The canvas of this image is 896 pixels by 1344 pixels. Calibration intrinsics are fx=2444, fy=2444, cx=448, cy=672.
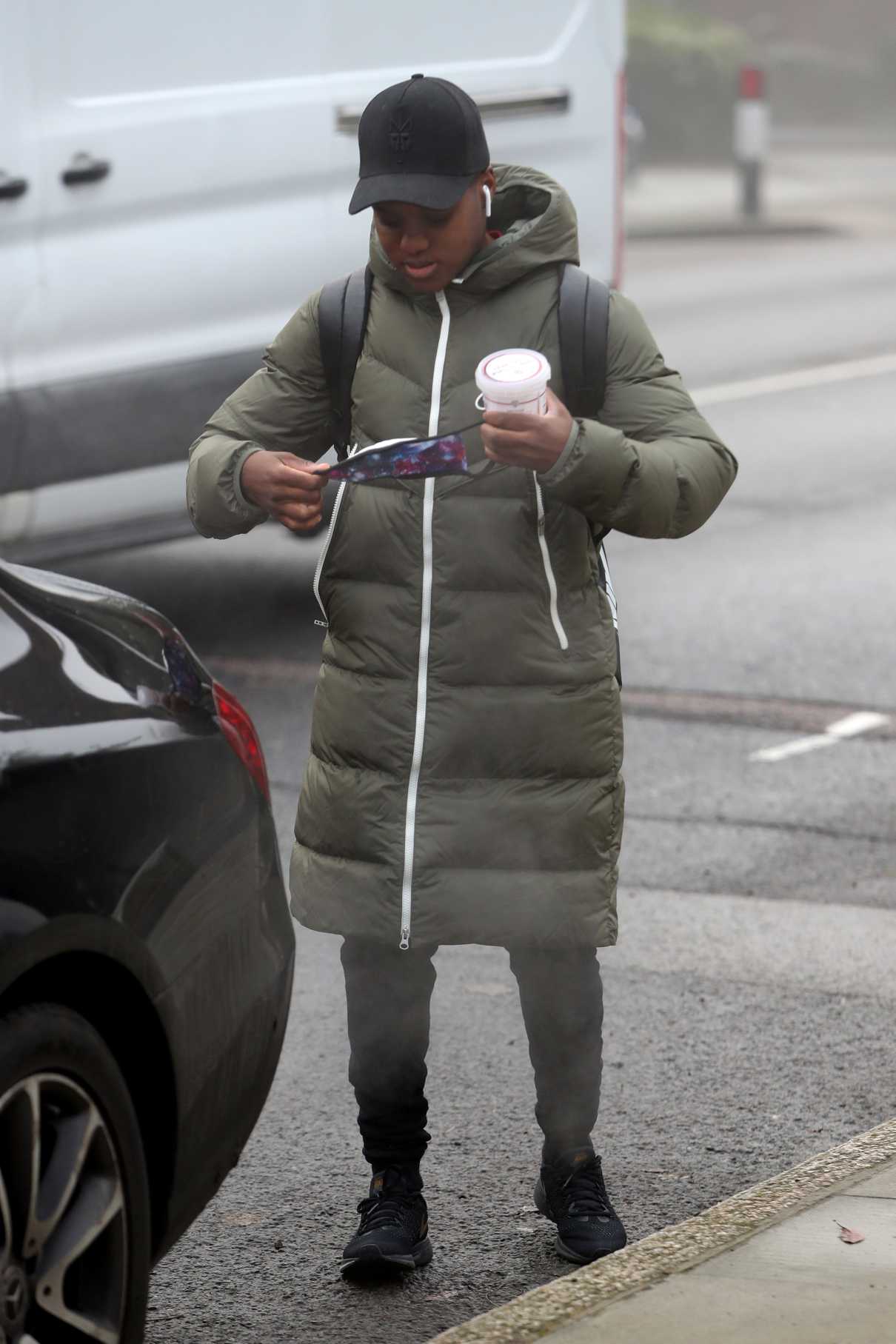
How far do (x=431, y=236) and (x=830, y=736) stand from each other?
3632 millimetres

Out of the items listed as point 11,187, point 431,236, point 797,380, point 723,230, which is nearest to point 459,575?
point 431,236

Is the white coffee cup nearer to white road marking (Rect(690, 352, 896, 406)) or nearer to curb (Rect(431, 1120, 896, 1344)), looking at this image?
curb (Rect(431, 1120, 896, 1344))

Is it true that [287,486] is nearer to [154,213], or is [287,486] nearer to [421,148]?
[421,148]

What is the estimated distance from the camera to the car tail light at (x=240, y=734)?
338 cm

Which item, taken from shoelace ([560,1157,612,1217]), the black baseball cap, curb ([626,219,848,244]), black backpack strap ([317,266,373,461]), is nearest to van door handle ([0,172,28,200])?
black backpack strap ([317,266,373,461])

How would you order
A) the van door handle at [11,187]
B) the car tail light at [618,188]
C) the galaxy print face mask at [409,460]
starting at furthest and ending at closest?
the car tail light at [618,188]
the van door handle at [11,187]
the galaxy print face mask at [409,460]

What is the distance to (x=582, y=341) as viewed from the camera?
351 cm

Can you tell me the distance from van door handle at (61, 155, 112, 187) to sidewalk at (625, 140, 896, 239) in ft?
53.8

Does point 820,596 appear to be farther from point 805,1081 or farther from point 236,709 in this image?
point 236,709

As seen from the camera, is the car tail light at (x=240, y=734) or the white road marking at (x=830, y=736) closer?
the car tail light at (x=240, y=734)

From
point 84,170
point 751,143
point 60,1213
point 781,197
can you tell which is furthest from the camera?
point 781,197

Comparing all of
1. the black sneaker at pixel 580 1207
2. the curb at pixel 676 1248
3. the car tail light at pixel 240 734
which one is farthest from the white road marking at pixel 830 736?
the car tail light at pixel 240 734

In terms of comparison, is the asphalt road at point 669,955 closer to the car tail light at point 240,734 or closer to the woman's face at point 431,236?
the car tail light at point 240,734

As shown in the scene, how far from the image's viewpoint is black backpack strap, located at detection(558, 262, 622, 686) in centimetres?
351
